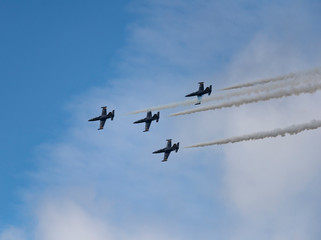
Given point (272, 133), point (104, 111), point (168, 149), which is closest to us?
point (272, 133)

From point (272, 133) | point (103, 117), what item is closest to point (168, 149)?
point (103, 117)

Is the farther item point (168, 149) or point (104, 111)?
point (104, 111)

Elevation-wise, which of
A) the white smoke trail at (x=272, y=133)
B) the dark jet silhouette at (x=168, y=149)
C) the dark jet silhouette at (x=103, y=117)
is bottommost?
the white smoke trail at (x=272, y=133)

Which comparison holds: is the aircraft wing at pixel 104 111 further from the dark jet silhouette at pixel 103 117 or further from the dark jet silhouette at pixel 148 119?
the dark jet silhouette at pixel 148 119

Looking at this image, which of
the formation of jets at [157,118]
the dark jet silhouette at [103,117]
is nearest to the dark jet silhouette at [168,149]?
the formation of jets at [157,118]

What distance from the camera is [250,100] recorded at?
382ft

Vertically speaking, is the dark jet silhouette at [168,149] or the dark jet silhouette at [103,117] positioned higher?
the dark jet silhouette at [103,117]

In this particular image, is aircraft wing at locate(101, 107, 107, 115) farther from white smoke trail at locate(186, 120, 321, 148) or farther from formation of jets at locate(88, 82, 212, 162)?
white smoke trail at locate(186, 120, 321, 148)

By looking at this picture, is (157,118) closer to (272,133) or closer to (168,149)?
(168,149)

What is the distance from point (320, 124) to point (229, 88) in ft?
73.3

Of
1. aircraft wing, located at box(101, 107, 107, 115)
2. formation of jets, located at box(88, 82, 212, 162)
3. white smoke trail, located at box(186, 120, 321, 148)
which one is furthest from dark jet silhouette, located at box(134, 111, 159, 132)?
white smoke trail, located at box(186, 120, 321, 148)

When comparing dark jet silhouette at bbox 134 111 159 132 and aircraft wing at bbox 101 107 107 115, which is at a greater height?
aircraft wing at bbox 101 107 107 115

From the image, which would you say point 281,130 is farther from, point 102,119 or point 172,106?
point 102,119

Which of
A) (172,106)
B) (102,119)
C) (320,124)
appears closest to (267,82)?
(320,124)
